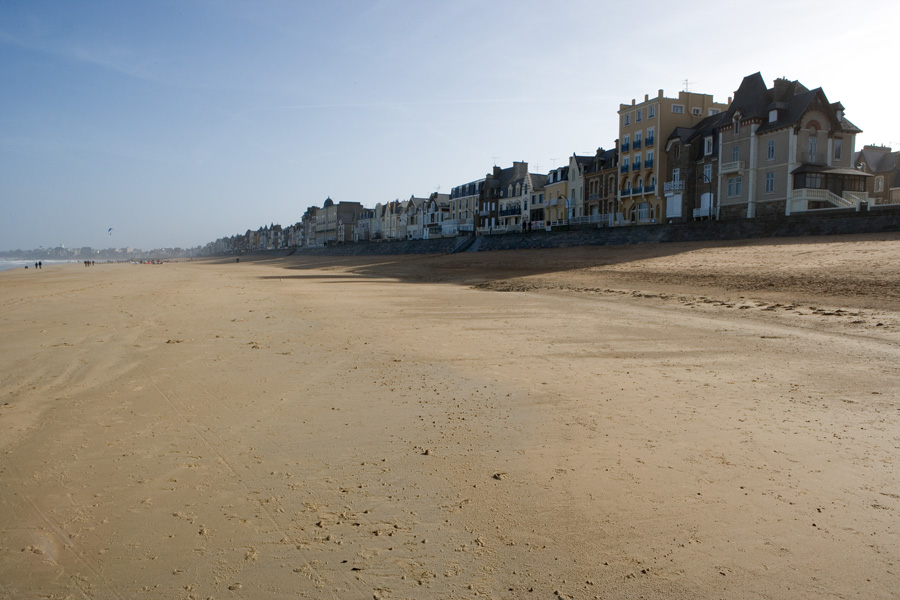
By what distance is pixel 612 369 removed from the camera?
8.57 metres

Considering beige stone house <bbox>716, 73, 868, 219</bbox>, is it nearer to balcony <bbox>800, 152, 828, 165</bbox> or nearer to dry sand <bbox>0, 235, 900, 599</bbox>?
balcony <bbox>800, 152, 828, 165</bbox>

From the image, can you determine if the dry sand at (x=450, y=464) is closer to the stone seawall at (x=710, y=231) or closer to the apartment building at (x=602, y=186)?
the stone seawall at (x=710, y=231)

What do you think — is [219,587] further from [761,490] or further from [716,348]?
[716,348]

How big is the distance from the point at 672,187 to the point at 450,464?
46724 millimetres

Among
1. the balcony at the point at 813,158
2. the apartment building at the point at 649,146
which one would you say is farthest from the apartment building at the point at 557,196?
the balcony at the point at 813,158

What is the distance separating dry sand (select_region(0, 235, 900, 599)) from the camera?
3.32 metres

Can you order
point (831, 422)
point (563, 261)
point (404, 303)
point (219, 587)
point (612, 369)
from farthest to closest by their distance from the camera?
point (563, 261) < point (404, 303) < point (612, 369) < point (831, 422) < point (219, 587)

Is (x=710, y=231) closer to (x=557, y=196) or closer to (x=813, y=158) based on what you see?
(x=813, y=158)

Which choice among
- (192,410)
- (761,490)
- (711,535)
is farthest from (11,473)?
(761,490)

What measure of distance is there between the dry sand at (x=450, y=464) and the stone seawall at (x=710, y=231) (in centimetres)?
1742

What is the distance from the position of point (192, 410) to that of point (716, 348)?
8.56m

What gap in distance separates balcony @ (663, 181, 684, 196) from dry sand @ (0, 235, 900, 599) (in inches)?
1453

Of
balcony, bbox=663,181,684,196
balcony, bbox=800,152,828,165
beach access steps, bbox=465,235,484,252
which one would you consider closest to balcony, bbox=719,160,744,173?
balcony, bbox=800,152,828,165

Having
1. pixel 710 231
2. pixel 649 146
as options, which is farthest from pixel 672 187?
pixel 710 231
